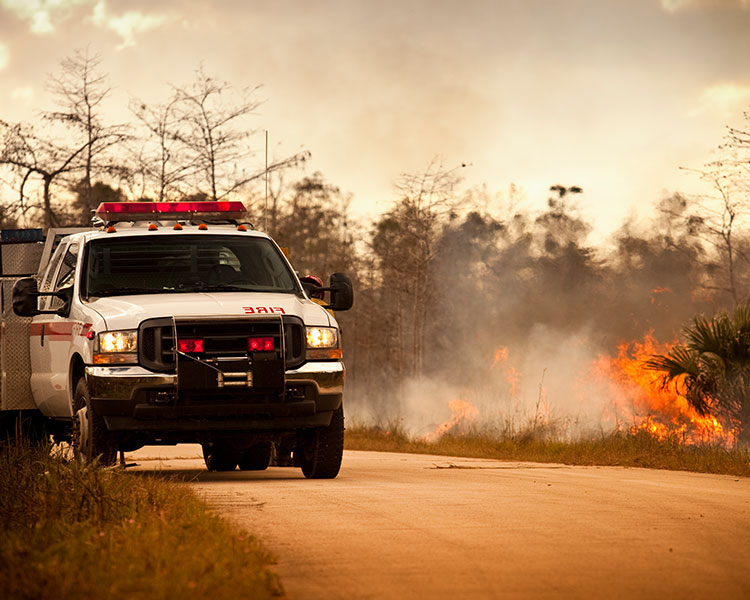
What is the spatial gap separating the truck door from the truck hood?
2.69 ft

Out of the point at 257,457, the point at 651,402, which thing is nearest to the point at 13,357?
the point at 257,457

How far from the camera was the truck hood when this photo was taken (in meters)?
11.8

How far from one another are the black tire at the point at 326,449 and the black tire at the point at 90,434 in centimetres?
194

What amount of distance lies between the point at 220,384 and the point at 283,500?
1.36 meters

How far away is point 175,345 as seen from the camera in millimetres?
11648

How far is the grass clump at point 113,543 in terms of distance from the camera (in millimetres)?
6098

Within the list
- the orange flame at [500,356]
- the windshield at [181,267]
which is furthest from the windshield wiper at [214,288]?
the orange flame at [500,356]

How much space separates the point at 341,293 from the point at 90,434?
2708mm

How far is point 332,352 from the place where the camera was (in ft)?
40.3

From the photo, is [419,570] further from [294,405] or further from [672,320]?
[672,320]

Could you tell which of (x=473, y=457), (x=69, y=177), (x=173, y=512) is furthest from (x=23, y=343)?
(x=69, y=177)

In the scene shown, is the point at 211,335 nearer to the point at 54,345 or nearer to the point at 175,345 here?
the point at 175,345

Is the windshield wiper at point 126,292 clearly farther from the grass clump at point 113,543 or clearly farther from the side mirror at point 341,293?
the grass clump at point 113,543

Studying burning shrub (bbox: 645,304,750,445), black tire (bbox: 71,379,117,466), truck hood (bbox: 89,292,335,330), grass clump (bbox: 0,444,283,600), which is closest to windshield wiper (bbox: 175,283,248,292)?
truck hood (bbox: 89,292,335,330)
